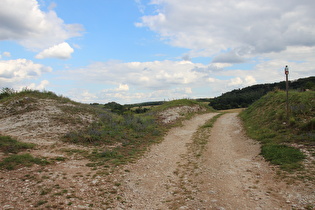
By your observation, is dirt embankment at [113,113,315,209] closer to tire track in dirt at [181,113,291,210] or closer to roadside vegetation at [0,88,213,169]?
tire track in dirt at [181,113,291,210]

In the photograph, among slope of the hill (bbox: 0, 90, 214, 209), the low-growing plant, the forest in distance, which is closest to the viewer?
slope of the hill (bbox: 0, 90, 214, 209)

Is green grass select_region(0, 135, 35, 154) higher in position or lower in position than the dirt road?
higher

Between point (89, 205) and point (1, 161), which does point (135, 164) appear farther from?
point (1, 161)

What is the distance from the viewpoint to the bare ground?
495 centimetres

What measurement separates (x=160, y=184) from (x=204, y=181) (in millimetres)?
1500

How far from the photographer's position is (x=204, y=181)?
6566 mm

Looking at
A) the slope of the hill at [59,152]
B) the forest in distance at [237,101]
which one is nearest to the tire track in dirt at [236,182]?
the slope of the hill at [59,152]

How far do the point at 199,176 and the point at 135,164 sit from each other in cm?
291

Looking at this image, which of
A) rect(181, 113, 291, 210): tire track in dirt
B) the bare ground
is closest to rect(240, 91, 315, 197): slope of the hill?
the bare ground

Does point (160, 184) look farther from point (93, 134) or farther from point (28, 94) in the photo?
point (28, 94)

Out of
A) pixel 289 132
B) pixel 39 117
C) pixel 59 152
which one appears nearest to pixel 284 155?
pixel 289 132

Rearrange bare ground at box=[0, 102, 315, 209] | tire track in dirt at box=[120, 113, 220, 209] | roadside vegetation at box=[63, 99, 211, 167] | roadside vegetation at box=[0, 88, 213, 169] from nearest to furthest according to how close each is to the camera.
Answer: bare ground at box=[0, 102, 315, 209] < tire track in dirt at box=[120, 113, 220, 209] < roadside vegetation at box=[0, 88, 213, 169] < roadside vegetation at box=[63, 99, 211, 167]

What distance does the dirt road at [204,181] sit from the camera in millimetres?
5098

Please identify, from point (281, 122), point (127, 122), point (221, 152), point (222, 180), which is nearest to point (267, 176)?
point (222, 180)
